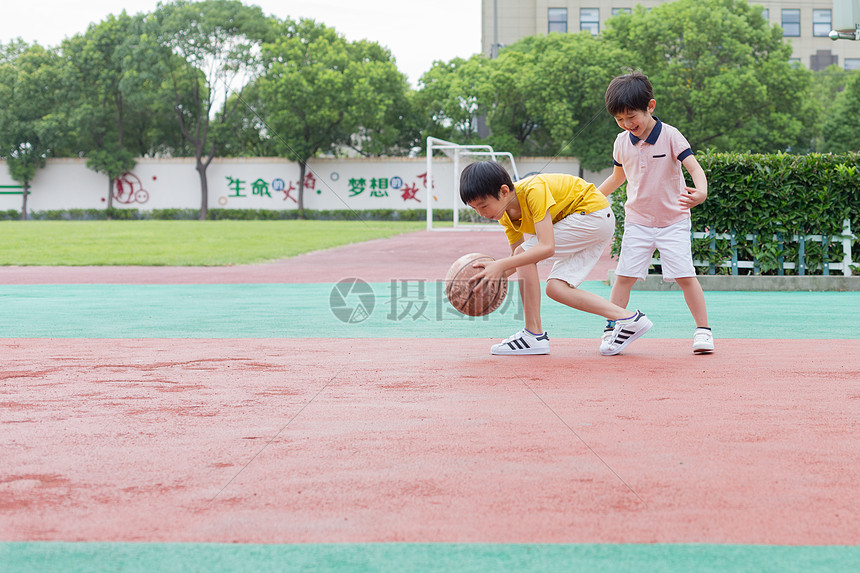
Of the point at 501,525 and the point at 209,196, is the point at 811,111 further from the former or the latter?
the point at 501,525

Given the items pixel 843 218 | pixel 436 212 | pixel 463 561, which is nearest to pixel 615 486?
pixel 463 561

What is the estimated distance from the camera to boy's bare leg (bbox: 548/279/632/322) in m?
5.36

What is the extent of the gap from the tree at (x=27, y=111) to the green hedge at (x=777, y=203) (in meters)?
44.1

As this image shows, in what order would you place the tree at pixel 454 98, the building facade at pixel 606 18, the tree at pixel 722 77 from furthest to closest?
the building facade at pixel 606 18, the tree at pixel 454 98, the tree at pixel 722 77

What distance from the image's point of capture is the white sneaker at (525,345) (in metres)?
5.63

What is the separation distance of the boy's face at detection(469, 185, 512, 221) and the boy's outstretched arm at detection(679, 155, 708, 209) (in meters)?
1.15

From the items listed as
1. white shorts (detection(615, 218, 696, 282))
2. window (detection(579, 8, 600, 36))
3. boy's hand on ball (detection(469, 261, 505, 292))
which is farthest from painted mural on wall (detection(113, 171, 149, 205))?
white shorts (detection(615, 218, 696, 282))

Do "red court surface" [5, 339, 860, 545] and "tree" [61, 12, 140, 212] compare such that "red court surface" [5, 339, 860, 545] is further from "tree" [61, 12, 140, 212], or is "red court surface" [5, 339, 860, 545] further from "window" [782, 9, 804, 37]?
"window" [782, 9, 804, 37]

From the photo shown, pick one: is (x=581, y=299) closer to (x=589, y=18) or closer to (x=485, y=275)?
(x=485, y=275)

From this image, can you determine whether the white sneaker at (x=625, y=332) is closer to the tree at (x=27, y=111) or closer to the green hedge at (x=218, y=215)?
the green hedge at (x=218, y=215)

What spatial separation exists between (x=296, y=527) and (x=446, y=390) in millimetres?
2077

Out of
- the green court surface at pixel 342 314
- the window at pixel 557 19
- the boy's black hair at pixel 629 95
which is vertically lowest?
the green court surface at pixel 342 314

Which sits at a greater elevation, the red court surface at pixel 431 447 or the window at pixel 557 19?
the window at pixel 557 19

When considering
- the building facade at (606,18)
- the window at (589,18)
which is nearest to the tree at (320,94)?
the building facade at (606,18)
